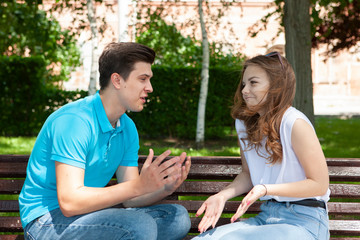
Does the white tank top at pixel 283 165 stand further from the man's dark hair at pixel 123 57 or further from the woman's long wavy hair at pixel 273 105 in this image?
the man's dark hair at pixel 123 57

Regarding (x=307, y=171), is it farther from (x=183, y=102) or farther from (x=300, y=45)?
(x=183, y=102)

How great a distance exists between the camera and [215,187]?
2795 millimetres

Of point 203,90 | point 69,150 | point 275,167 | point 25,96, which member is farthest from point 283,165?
point 25,96

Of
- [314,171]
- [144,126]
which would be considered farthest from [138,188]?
[144,126]

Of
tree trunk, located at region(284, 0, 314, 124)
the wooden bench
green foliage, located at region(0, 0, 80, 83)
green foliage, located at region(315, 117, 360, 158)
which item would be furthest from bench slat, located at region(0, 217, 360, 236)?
green foliage, located at region(0, 0, 80, 83)

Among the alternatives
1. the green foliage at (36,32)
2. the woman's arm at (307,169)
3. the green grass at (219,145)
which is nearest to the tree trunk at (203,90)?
the green grass at (219,145)

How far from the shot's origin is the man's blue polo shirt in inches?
85.8

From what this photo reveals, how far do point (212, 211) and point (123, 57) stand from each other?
91cm

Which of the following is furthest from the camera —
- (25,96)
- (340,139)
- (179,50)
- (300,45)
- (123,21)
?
(179,50)

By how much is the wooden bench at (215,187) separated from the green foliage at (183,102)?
648cm

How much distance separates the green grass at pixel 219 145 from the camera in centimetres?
737

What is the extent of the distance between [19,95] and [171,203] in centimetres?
789

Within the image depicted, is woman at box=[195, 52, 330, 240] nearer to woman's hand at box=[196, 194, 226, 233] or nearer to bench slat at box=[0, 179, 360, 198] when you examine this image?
woman's hand at box=[196, 194, 226, 233]

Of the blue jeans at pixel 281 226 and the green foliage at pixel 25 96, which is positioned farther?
the green foliage at pixel 25 96
